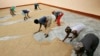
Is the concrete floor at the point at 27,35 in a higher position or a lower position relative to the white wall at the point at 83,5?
lower

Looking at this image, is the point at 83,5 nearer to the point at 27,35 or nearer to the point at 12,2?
the point at 27,35

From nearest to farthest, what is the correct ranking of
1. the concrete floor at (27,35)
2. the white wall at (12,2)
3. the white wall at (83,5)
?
the concrete floor at (27,35), the white wall at (83,5), the white wall at (12,2)

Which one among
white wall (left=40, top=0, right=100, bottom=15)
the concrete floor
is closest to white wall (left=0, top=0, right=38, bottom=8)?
white wall (left=40, top=0, right=100, bottom=15)

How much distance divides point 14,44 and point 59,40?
83 cm

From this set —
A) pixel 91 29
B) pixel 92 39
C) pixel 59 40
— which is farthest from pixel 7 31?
pixel 92 39

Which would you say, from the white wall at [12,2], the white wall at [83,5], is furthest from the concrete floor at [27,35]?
the white wall at [12,2]

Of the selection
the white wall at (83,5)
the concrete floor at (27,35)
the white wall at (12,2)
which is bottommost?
the white wall at (12,2)

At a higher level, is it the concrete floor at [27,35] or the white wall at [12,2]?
the concrete floor at [27,35]

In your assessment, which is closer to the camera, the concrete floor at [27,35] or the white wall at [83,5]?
the concrete floor at [27,35]

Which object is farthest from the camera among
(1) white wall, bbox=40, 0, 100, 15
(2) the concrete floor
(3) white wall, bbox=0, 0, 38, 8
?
(3) white wall, bbox=0, 0, 38, 8

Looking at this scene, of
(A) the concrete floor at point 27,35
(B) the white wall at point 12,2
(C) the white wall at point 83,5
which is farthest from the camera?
(B) the white wall at point 12,2

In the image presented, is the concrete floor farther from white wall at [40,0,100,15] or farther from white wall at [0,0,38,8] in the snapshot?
white wall at [0,0,38,8]

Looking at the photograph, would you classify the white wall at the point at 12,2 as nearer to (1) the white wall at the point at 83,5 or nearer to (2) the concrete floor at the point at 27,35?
(1) the white wall at the point at 83,5

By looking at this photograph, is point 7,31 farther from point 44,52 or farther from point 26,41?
point 44,52
